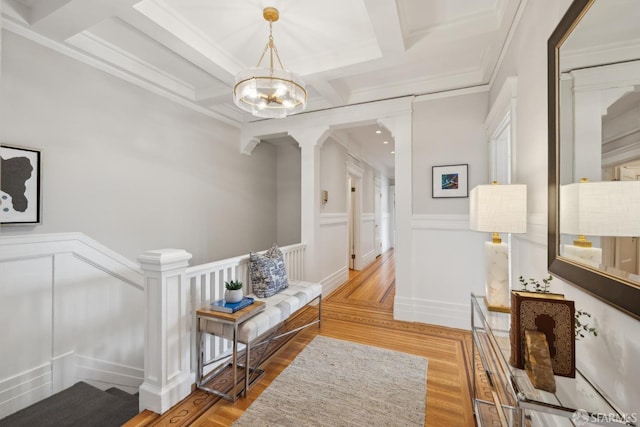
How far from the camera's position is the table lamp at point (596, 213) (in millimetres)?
793

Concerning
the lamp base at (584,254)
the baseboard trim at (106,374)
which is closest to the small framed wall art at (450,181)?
the lamp base at (584,254)

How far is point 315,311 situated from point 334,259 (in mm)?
1222

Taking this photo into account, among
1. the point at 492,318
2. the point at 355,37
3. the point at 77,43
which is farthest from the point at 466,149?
the point at 77,43

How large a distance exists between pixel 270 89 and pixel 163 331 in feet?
6.09

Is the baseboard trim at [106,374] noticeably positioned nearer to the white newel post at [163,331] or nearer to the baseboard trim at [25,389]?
the baseboard trim at [25,389]

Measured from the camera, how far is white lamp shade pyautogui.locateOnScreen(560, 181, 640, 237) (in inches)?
31.1

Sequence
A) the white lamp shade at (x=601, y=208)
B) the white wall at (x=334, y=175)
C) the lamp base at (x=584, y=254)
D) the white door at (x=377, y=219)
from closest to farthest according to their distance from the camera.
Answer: the white lamp shade at (x=601, y=208) → the lamp base at (x=584, y=254) → the white wall at (x=334, y=175) → the white door at (x=377, y=219)

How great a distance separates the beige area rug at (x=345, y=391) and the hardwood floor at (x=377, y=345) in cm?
8

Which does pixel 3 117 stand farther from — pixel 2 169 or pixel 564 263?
pixel 564 263

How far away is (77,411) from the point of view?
1.86 m

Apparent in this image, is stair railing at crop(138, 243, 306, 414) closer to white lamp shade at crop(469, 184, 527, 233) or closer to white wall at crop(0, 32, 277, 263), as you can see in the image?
white wall at crop(0, 32, 277, 263)

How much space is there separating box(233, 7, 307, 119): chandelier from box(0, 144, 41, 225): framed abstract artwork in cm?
163

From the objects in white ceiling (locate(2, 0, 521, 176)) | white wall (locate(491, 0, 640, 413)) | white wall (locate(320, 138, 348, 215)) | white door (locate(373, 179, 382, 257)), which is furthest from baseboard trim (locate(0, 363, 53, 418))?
white door (locate(373, 179, 382, 257))

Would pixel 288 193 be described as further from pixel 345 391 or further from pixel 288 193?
pixel 345 391
